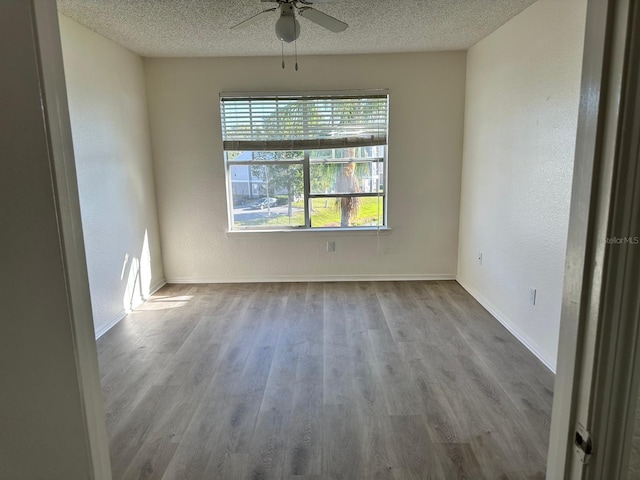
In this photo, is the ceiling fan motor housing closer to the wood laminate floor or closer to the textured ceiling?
the textured ceiling

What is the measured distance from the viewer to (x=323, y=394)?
2447 mm

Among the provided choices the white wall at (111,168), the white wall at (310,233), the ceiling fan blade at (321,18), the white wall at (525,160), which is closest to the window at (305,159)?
the white wall at (310,233)

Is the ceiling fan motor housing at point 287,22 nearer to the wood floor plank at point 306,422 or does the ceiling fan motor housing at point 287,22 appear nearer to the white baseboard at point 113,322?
the wood floor plank at point 306,422

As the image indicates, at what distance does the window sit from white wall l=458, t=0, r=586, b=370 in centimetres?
107

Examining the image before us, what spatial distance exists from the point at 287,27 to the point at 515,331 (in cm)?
290

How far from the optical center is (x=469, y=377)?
2.61 metres

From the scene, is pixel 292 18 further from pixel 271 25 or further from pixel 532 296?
pixel 532 296

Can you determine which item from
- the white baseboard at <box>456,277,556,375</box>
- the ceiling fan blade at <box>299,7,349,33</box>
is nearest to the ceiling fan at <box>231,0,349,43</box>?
the ceiling fan blade at <box>299,7,349,33</box>

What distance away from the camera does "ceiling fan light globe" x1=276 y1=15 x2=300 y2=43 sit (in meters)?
2.49

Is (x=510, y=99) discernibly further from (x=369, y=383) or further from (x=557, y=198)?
(x=369, y=383)

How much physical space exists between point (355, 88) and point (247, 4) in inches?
70.9

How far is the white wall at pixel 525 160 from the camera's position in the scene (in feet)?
8.40

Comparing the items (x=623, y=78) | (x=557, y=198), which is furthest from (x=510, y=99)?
(x=623, y=78)

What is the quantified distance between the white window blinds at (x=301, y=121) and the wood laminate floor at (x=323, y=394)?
183cm
